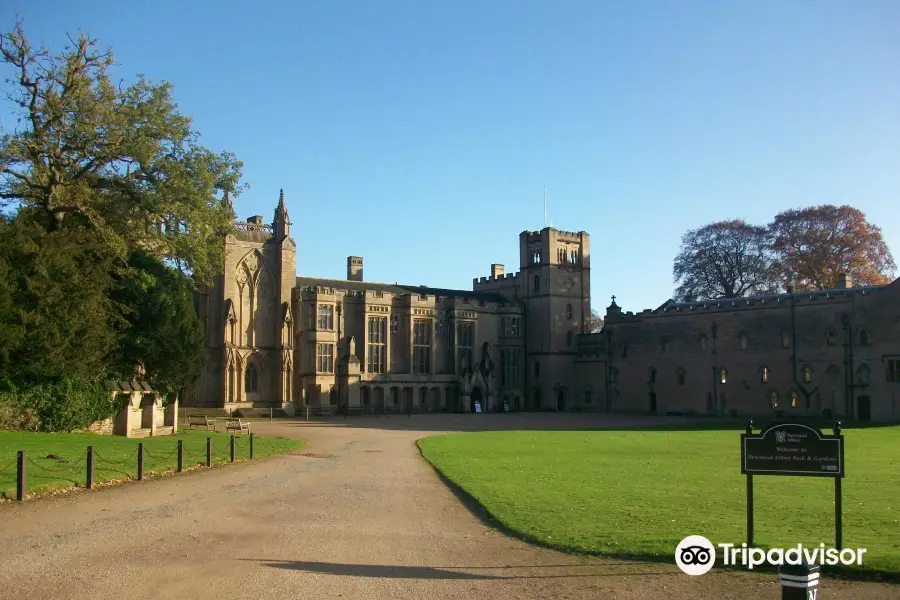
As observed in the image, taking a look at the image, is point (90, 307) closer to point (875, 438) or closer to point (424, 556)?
point (424, 556)

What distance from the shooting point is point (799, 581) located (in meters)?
8.16

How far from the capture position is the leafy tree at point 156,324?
116 feet

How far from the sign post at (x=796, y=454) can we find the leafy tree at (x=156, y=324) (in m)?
27.2

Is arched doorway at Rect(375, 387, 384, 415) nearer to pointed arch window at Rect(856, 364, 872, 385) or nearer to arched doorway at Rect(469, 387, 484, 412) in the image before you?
arched doorway at Rect(469, 387, 484, 412)

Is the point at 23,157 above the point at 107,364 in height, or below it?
above

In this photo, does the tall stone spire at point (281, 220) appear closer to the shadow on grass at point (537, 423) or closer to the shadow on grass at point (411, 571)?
the shadow on grass at point (537, 423)

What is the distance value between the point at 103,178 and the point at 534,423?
1203 inches

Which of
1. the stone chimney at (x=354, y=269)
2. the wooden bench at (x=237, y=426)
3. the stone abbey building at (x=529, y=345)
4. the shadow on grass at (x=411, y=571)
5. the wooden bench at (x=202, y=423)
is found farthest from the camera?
the stone chimney at (x=354, y=269)

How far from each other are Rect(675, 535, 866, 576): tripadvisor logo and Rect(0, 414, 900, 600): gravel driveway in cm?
32

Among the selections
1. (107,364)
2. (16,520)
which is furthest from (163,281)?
(16,520)

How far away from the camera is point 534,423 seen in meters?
53.6

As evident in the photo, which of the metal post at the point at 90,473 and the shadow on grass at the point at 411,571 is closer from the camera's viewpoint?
the shadow on grass at the point at 411,571

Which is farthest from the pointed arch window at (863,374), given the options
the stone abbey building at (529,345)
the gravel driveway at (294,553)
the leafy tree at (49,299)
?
the leafy tree at (49,299)

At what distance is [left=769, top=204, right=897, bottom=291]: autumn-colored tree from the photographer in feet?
217
